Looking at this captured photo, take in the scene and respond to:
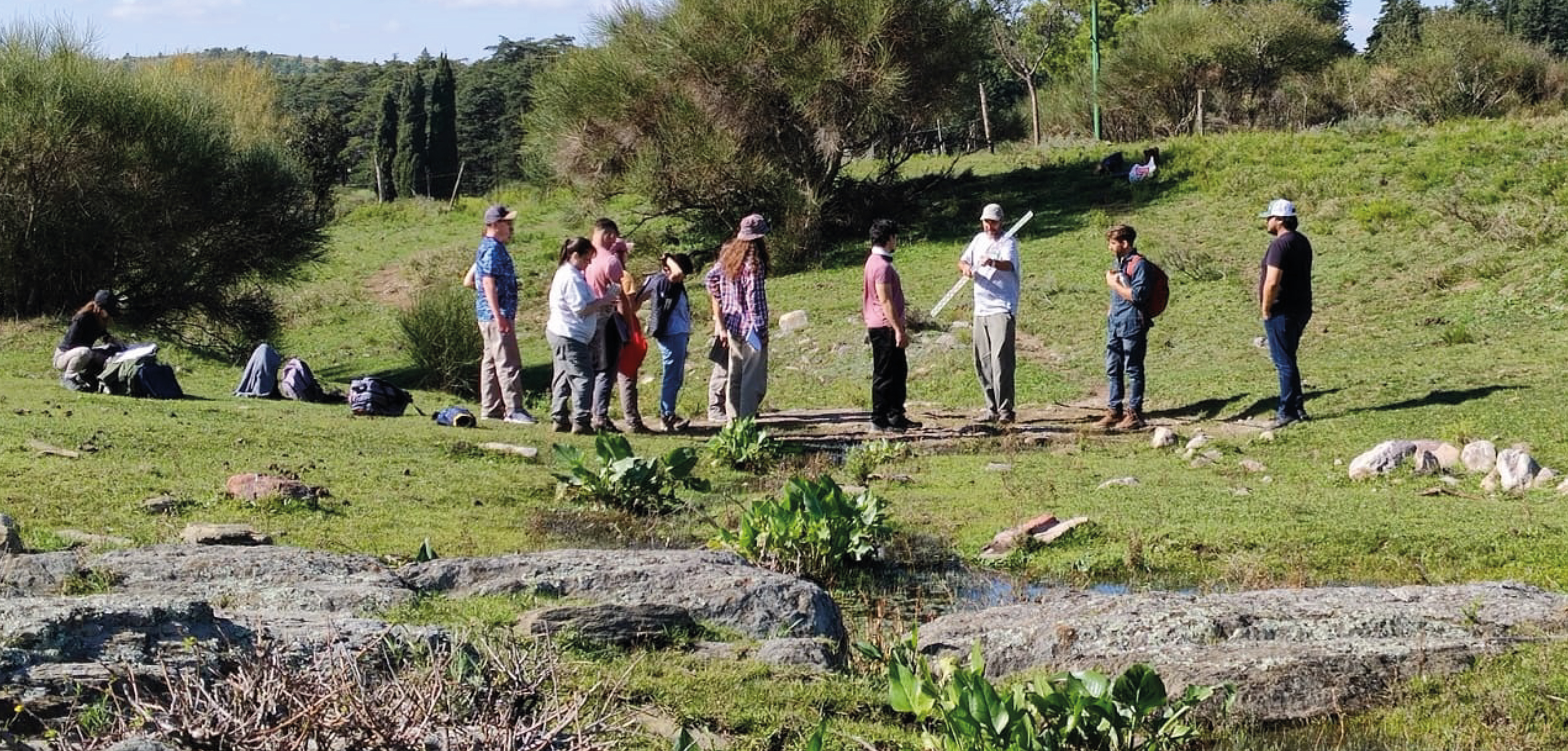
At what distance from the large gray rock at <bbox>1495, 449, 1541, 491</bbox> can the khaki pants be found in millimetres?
Result: 8331

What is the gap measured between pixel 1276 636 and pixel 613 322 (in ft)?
28.3

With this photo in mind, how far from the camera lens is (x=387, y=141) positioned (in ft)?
230

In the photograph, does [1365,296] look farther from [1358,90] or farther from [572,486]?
[1358,90]

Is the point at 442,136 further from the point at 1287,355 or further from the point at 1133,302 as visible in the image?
the point at 1287,355

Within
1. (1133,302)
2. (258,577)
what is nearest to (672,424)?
Result: (1133,302)

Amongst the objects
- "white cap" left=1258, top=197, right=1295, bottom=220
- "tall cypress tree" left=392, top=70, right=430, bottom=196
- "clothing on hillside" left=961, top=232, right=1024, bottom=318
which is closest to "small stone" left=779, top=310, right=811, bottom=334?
"clothing on hillside" left=961, top=232, right=1024, bottom=318

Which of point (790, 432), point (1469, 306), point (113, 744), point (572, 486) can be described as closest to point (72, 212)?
point (790, 432)

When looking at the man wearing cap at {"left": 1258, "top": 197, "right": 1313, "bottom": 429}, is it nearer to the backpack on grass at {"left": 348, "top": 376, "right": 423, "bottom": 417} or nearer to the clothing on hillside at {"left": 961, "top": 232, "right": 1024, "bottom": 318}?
the clothing on hillside at {"left": 961, "top": 232, "right": 1024, "bottom": 318}

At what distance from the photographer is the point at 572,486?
10.7m

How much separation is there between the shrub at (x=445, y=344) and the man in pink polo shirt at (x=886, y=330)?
28.3 ft

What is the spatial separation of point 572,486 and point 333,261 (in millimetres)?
26420

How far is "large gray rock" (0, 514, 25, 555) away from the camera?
704 cm

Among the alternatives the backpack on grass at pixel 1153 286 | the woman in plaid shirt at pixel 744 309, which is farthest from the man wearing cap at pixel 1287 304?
the woman in plaid shirt at pixel 744 309

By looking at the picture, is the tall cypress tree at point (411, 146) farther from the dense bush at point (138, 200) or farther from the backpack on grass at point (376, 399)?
the backpack on grass at point (376, 399)
